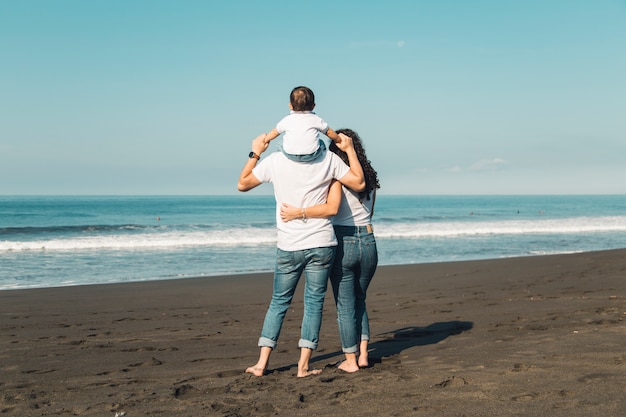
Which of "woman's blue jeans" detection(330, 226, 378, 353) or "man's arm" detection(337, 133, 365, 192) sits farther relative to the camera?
"woman's blue jeans" detection(330, 226, 378, 353)

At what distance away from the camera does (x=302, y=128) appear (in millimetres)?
4156

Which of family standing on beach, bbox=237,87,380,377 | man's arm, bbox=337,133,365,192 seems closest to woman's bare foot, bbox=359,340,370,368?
family standing on beach, bbox=237,87,380,377

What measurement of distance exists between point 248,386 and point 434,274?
9.04 m

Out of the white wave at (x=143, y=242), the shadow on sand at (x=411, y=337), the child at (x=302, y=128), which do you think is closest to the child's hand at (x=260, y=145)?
the child at (x=302, y=128)

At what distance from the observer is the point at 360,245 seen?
4539 millimetres

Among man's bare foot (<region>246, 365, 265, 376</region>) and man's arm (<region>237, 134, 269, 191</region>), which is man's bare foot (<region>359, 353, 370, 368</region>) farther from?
man's arm (<region>237, 134, 269, 191</region>)

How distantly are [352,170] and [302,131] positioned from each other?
0.46m

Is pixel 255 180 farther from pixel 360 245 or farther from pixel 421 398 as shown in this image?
pixel 421 398

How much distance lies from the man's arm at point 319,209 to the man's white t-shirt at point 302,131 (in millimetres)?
339

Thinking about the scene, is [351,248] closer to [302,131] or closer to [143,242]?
[302,131]

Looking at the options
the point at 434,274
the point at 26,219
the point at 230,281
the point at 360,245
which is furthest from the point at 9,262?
the point at 26,219

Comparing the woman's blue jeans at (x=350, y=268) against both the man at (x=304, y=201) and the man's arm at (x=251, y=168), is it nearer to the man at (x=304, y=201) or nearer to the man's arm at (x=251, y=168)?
the man at (x=304, y=201)

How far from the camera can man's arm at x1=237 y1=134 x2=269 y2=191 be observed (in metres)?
4.30

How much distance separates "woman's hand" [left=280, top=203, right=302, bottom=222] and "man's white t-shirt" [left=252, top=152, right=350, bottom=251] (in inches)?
1.1
